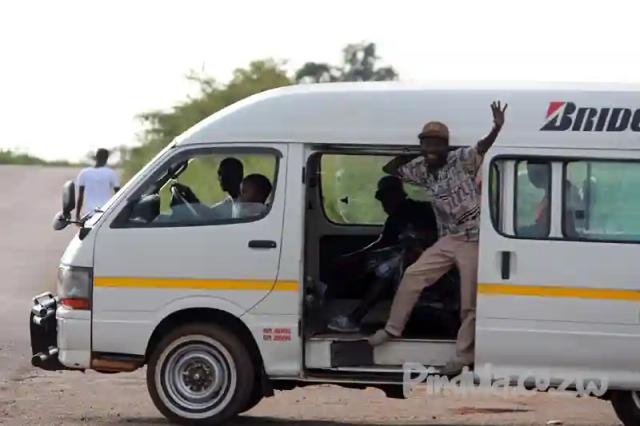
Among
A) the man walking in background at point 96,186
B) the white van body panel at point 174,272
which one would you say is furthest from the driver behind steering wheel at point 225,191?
the man walking in background at point 96,186

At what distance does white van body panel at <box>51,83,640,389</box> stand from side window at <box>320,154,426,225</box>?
1.18 meters

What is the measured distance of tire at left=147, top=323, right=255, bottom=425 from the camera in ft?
32.1

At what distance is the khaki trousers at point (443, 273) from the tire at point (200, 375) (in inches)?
41.5

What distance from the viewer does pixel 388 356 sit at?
9.75 meters

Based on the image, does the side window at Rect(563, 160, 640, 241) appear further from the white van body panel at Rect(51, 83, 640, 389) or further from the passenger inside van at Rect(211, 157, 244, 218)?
the passenger inside van at Rect(211, 157, 244, 218)

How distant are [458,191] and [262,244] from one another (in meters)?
1.34

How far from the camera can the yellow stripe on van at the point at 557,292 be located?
9.34 metres

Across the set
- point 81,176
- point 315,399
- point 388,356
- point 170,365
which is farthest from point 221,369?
point 81,176

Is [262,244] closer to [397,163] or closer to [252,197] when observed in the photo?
[252,197]

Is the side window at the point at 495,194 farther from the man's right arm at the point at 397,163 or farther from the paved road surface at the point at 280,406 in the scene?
the paved road surface at the point at 280,406

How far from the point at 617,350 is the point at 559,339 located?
0.38 m

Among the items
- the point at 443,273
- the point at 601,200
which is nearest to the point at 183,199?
the point at 443,273

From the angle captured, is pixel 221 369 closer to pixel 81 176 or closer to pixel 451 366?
pixel 451 366

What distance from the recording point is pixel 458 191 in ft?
31.6
